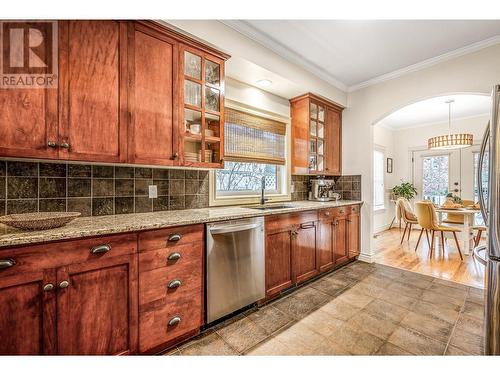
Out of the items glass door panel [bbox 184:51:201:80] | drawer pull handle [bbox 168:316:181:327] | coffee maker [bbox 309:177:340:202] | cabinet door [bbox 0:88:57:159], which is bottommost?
drawer pull handle [bbox 168:316:181:327]

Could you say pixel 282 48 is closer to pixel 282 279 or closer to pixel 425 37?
pixel 425 37

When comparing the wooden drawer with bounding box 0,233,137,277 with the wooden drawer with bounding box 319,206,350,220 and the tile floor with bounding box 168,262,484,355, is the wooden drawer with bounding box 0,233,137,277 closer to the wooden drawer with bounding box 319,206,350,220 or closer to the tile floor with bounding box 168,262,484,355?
the tile floor with bounding box 168,262,484,355

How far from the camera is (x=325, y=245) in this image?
→ 2844 millimetres

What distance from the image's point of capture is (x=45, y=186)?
158 centimetres

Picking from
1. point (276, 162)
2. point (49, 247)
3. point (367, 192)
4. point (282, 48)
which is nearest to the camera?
point (49, 247)

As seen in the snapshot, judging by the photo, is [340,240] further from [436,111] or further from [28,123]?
[436,111]

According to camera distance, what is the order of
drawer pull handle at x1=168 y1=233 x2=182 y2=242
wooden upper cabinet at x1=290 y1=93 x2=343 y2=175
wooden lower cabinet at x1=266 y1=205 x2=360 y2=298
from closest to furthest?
drawer pull handle at x1=168 y1=233 x2=182 y2=242
wooden lower cabinet at x1=266 y1=205 x2=360 y2=298
wooden upper cabinet at x1=290 y1=93 x2=343 y2=175

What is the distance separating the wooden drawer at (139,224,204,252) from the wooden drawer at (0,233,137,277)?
6cm

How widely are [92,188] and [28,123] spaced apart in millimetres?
593

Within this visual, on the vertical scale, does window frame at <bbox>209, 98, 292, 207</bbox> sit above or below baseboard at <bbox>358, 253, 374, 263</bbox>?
above

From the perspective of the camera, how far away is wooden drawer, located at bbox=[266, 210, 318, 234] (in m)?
2.18

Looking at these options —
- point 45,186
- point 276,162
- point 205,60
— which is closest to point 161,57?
point 205,60

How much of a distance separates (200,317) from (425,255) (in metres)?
3.83

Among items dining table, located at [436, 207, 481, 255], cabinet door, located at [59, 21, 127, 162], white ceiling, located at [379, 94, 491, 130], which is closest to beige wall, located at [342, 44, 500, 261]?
white ceiling, located at [379, 94, 491, 130]
